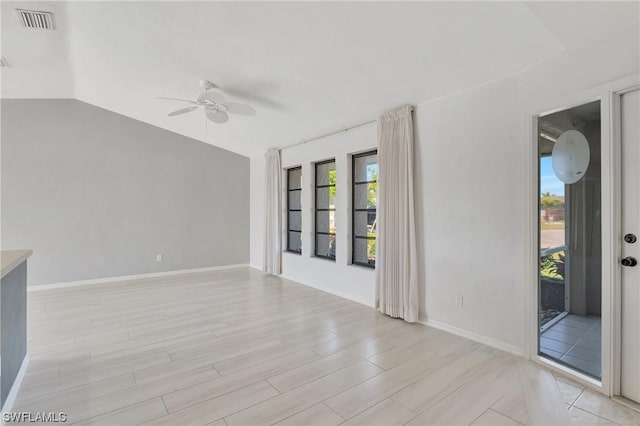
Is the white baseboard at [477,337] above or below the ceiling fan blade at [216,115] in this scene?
below

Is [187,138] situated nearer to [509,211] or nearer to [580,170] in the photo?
[509,211]

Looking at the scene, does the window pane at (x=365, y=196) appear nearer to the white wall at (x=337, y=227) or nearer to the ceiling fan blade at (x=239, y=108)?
the white wall at (x=337, y=227)

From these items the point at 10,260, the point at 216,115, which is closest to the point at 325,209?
the point at 216,115

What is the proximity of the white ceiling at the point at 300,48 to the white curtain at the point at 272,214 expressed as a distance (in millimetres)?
1429

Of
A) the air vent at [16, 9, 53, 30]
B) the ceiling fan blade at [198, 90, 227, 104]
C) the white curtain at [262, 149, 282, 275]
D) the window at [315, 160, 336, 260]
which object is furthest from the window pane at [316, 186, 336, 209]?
the air vent at [16, 9, 53, 30]

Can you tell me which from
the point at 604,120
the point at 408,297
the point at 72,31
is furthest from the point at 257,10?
the point at 408,297

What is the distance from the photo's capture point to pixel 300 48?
2924 mm

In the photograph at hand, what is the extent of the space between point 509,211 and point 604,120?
925 mm

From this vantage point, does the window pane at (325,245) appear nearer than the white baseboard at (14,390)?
No

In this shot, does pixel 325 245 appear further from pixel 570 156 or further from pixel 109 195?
pixel 109 195

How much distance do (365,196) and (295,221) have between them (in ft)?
6.62

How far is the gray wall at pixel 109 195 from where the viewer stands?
5.10 metres

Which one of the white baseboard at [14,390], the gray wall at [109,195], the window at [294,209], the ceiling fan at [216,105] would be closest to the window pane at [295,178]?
the window at [294,209]

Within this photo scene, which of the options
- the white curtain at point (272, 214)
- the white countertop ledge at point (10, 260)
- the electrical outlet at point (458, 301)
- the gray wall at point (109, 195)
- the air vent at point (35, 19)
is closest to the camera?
the white countertop ledge at point (10, 260)
